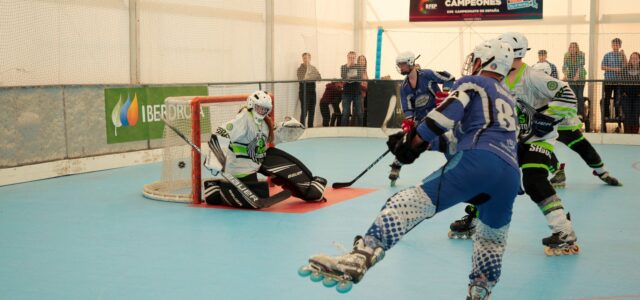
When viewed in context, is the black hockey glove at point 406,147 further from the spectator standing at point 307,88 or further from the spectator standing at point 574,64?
the spectator standing at point 574,64

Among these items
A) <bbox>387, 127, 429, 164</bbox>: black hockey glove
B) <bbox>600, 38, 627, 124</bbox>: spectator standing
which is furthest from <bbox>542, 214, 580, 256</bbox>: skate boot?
<bbox>600, 38, 627, 124</bbox>: spectator standing

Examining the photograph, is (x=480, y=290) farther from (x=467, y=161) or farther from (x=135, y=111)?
(x=135, y=111)

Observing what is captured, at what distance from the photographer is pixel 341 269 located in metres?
3.49

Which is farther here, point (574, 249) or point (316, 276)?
point (574, 249)

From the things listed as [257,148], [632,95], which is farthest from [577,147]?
[632,95]

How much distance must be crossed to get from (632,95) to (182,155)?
333 inches

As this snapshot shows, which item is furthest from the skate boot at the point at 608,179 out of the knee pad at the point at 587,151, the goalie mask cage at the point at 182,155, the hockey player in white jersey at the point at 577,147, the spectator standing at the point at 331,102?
the spectator standing at the point at 331,102

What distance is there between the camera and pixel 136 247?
6.00 m

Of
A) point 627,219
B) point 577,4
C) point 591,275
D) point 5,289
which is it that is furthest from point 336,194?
point 577,4

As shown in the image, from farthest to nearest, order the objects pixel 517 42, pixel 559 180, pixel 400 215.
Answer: pixel 559 180
pixel 517 42
pixel 400 215

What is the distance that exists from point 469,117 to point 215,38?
9.96 meters

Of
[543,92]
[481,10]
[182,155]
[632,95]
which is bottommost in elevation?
[182,155]

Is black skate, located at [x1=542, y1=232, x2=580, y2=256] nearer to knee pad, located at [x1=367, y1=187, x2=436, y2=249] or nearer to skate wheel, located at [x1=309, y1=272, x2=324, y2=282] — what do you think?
knee pad, located at [x1=367, y1=187, x2=436, y2=249]

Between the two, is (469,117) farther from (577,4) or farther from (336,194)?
(577,4)
